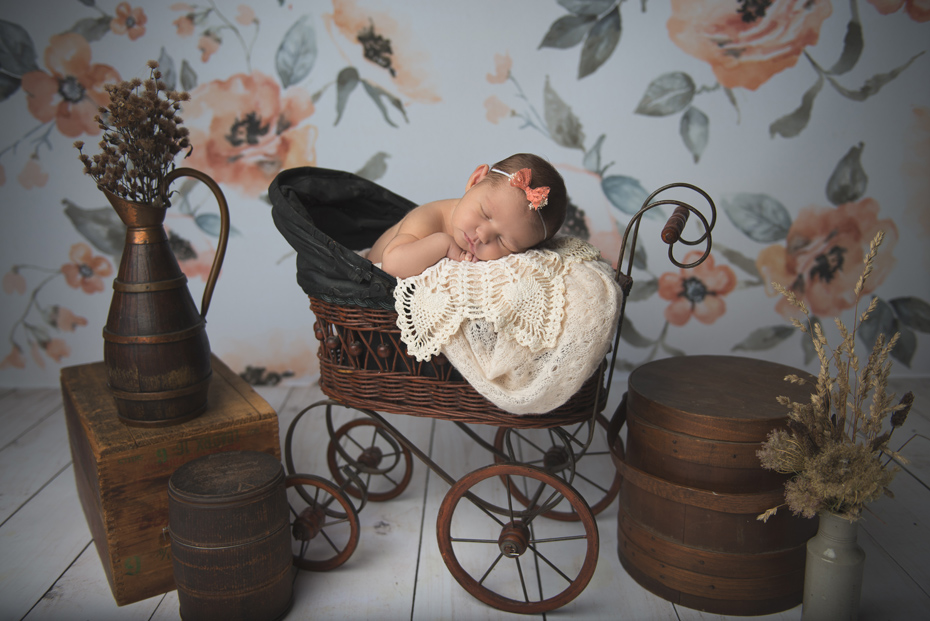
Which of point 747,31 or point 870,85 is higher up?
point 747,31

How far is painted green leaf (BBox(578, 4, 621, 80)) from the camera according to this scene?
8.02ft

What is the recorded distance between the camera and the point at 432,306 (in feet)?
4.29

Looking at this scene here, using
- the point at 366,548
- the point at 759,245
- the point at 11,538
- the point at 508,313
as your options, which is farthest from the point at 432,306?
the point at 759,245

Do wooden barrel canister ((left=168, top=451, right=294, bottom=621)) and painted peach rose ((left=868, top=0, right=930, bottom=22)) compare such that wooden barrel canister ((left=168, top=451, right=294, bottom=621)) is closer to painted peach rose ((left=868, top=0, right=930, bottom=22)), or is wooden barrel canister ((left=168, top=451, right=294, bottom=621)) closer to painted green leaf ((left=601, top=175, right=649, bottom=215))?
painted green leaf ((left=601, top=175, right=649, bottom=215))

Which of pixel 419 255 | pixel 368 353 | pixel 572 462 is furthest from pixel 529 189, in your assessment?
pixel 572 462

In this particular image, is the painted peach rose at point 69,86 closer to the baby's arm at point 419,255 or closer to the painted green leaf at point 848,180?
the baby's arm at point 419,255

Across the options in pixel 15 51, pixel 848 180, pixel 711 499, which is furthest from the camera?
pixel 848 180

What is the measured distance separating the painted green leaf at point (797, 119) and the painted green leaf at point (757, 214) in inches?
9.5

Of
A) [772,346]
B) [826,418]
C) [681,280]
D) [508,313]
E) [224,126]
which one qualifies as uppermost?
[224,126]

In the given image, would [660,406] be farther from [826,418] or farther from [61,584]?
[61,584]

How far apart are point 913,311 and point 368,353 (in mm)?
2375

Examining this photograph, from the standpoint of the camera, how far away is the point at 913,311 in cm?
270

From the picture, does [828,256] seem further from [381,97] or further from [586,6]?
[381,97]

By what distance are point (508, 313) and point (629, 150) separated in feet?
4.94
